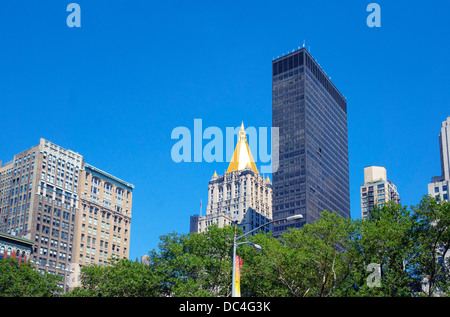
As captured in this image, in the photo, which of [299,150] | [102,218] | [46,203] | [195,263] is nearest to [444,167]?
[299,150]

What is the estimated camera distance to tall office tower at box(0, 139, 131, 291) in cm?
13088

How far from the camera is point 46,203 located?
135 metres

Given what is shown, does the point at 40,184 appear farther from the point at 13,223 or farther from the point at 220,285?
the point at 220,285

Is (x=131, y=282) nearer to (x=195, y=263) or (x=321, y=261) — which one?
(x=195, y=263)

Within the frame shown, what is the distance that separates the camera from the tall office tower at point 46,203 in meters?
131

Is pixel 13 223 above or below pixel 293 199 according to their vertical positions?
below

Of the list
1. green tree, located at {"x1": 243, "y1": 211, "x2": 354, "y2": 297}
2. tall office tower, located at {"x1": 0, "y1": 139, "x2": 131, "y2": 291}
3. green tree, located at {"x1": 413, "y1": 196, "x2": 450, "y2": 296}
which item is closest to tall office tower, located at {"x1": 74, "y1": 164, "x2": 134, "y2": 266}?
tall office tower, located at {"x1": 0, "y1": 139, "x2": 131, "y2": 291}

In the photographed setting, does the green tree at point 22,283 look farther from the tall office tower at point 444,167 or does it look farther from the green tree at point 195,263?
the tall office tower at point 444,167

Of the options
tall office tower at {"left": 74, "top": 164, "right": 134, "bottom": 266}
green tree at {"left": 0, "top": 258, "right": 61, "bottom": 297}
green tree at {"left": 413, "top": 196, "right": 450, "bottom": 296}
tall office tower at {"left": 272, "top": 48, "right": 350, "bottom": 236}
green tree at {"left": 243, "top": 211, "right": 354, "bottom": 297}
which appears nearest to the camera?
green tree at {"left": 413, "top": 196, "right": 450, "bottom": 296}

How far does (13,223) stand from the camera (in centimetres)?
13425

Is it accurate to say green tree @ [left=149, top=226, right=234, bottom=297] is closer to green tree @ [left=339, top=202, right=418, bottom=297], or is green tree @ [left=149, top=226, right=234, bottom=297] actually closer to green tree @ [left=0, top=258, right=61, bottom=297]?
green tree @ [left=339, top=202, right=418, bottom=297]
